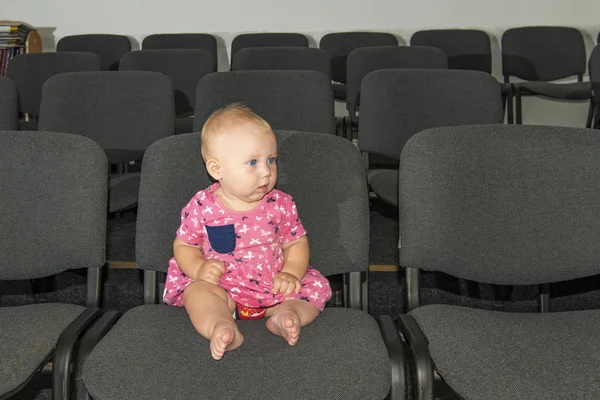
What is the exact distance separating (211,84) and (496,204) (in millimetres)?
1254

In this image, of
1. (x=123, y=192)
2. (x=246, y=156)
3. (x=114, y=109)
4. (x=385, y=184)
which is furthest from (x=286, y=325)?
(x=114, y=109)

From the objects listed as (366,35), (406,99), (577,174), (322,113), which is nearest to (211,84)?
(322,113)

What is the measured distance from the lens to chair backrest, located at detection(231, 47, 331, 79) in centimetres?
329

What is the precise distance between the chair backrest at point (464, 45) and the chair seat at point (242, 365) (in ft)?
10.9

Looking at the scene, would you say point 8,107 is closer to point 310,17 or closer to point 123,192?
point 123,192

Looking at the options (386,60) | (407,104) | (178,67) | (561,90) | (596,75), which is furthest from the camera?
(561,90)

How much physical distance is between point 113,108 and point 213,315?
4.99ft

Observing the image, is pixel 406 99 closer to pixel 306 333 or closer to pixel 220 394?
pixel 306 333

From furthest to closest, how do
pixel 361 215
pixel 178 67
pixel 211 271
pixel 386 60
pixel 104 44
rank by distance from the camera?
1. pixel 104 44
2. pixel 178 67
3. pixel 386 60
4. pixel 361 215
5. pixel 211 271

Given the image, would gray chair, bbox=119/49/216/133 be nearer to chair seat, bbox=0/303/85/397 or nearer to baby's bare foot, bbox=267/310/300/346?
chair seat, bbox=0/303/85/397

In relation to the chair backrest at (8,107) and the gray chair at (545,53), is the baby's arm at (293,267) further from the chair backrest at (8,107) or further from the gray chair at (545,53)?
the gray chair at (545,53)

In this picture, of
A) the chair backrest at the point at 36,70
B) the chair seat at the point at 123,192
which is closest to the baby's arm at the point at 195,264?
the chair seat at the point at 123,192

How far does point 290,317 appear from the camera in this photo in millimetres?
1270

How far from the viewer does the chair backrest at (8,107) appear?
2.51 m
